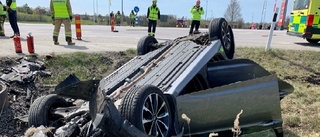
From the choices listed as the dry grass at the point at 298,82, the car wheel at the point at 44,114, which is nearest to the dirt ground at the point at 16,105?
the car wheel at the point at 44,114

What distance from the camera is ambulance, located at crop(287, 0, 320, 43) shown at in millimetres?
9734

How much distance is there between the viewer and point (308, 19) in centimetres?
985

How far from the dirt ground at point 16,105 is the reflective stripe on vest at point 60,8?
2.58m

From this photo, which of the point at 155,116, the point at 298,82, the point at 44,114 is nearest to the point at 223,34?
the point at 155,116

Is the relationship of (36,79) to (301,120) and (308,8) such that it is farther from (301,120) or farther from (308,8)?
(308,8)

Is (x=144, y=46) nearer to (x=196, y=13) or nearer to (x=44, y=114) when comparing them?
(x=44, y=114)

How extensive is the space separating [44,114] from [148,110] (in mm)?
988

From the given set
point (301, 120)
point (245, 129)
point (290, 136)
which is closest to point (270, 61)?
point (301, 120)

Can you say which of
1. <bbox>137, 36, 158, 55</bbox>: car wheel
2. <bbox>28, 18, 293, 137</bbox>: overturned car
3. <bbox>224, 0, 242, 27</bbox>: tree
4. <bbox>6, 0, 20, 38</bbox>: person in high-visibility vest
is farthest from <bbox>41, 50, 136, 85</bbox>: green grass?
<bbox>224, 0, 242, 27</bbox>: tree

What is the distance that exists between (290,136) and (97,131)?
253 cm

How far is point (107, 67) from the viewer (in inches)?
232

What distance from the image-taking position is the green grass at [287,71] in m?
3.86

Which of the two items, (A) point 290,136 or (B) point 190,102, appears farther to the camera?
(A) point 290,136

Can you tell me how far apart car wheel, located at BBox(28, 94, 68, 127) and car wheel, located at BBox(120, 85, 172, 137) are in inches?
31.8
